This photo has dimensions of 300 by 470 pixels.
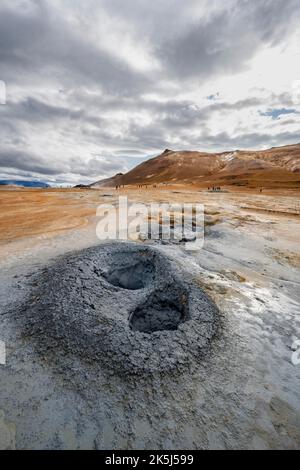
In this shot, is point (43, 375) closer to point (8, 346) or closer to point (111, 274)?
point (8, 346)

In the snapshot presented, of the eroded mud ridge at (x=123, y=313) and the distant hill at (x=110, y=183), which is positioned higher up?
the distant hill at (x=110, y=183)

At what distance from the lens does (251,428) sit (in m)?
2.81

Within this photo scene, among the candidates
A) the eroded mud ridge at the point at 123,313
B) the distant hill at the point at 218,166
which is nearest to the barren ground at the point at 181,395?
the eroded mud ridge at the point at 123,313

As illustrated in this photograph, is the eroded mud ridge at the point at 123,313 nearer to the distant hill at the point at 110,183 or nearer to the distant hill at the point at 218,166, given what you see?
the distant hill at the point at 218,166

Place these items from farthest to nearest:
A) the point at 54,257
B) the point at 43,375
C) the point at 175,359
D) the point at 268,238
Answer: the point at 268,238
the point at 54,257
the point at 175,359
the point at 43,375

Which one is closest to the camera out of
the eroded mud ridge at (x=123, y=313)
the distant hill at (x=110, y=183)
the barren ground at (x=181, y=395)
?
the barren ground at (x=181, y=395)

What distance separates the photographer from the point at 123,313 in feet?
15.1

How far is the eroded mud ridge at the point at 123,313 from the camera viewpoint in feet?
12.1

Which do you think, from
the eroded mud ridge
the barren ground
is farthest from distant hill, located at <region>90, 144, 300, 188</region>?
the barren ground

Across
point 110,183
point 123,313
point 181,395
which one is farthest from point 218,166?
point 181,395

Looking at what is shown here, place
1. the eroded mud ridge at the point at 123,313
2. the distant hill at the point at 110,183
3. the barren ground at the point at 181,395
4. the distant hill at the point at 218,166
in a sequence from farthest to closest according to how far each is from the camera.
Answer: the distant hill at the point at 110,183 → the distant hill at the point at 218,166 → the eroded mud ridge at the point at 123,313 → the barren ground at the point at 181,395

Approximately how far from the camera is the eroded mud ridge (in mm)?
3684
